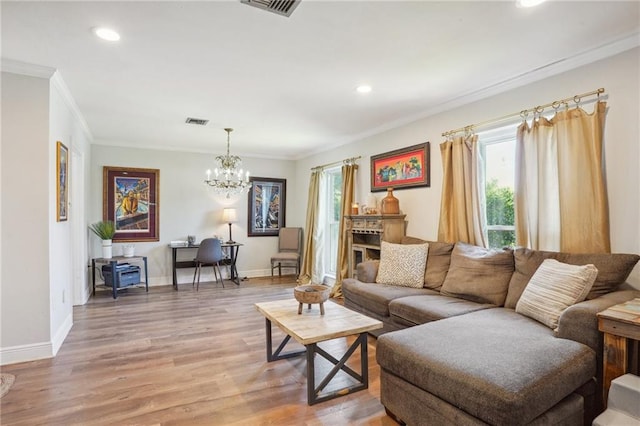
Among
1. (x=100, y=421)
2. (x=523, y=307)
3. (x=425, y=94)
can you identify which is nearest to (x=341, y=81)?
(x=425, y=94)

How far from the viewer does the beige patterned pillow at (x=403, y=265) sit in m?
3.56

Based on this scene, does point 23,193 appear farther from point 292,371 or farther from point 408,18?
point 408,18

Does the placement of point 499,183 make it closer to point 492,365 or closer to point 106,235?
point 492,365

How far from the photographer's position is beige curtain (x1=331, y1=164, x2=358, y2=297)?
5.06 metres

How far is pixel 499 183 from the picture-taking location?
337 cm

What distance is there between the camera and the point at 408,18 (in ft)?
6.97

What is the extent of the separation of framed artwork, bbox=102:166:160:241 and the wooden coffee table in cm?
403

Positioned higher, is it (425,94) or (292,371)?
(425,94)

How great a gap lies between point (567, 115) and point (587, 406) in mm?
2008

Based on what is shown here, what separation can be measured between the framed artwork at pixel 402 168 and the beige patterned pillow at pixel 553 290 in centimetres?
175

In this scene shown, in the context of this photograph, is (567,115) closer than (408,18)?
No

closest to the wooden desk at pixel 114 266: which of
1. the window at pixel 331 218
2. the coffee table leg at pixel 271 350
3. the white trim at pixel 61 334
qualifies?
the white trim at pixel 61 334

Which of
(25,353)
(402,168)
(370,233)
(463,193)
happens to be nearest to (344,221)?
(370,233)

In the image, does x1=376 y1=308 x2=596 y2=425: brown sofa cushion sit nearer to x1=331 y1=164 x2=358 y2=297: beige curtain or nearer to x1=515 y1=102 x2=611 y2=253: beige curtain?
x1=515 y1=102 x2=611 y2=253: beige curtain
